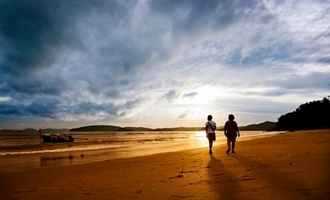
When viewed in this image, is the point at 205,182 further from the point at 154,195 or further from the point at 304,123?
the point at 304,123

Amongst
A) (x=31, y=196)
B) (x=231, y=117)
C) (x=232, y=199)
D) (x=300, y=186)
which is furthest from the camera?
(x=231, y=117)

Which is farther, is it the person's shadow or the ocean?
the ocean

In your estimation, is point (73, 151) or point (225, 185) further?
point (73, 151)

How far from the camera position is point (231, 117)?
18.5 metres

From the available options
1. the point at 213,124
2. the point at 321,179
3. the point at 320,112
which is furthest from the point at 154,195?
the point at 320,112

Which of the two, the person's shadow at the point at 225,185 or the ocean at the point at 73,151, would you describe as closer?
the person's shadow at the point at 225,185

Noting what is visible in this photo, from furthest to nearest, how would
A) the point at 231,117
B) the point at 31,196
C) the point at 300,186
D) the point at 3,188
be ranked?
1. the point at 231,117
2. the point at 3,188
3. the point at 31,196
4. the point at 300,186

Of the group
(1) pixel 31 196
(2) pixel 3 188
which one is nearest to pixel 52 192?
(1) pixel 31 196

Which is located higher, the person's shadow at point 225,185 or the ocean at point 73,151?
the person's shadow at point 225,185

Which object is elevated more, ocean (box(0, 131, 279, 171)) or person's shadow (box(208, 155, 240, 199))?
person's shadow (box(208, 155, 240, 199))

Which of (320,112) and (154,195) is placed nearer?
(154,195)

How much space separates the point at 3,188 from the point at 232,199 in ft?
24.3

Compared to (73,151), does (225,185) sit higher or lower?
higher

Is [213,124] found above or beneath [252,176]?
above
